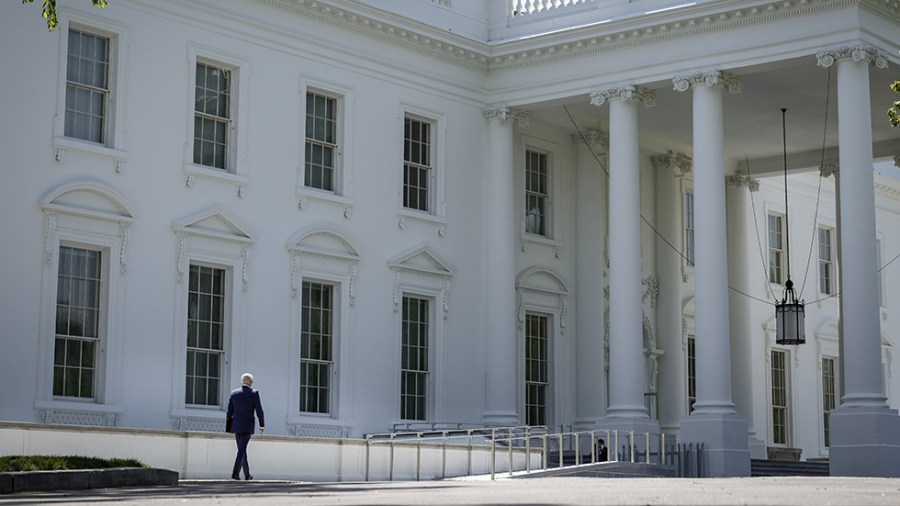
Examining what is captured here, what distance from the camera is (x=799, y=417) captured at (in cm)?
4525

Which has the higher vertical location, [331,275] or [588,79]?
[588,79]

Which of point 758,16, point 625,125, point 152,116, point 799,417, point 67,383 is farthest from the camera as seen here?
point 799,417

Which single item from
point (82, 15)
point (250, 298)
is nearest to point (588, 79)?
point (250, 298)

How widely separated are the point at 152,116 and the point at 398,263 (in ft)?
22.4

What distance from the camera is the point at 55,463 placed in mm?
18812

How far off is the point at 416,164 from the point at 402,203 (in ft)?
3.74

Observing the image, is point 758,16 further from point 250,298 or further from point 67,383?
point 67,383

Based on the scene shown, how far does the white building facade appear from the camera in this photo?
87.4ft

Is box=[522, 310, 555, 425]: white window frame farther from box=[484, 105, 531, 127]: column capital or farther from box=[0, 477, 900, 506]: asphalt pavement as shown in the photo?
box=[0, 477, 900, 506]: asphalt pavement

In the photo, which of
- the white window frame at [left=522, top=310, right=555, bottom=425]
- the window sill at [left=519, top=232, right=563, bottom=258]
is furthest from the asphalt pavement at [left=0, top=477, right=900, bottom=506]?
the window sill at [left=519, top=232, right=563, bottom=258]

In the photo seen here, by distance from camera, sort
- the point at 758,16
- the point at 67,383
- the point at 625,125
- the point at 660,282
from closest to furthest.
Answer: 1. the point at 67,383
2. the point at 758,16
3. the point at 625,125
4. the point at 660,282

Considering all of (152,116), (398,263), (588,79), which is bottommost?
(398,263)

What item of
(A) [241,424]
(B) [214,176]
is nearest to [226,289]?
(B) [214,176]

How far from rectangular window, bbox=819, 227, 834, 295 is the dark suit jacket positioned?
28.4m
